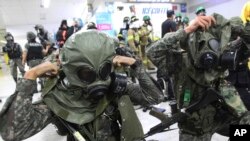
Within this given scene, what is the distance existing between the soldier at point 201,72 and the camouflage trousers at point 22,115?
866mm

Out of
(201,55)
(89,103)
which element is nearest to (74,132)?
(89,103)

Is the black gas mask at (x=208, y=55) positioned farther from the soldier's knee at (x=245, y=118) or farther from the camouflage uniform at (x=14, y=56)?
the camouflage uniform at (x=14, y=56)

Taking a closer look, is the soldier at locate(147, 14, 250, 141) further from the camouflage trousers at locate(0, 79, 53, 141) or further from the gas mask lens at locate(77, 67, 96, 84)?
the camouflage trousers at locate(0, 79, 53, 141)

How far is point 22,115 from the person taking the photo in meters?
1.27

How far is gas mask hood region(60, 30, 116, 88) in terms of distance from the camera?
1.23 metres

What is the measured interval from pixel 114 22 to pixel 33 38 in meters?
3.73

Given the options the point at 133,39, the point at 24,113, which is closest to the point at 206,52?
the point at 24,113

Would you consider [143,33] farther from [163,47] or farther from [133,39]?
[163,47]

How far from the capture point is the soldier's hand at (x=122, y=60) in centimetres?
139

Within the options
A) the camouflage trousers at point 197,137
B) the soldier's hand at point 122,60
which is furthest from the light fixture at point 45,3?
the soldier's hand at point 122,60

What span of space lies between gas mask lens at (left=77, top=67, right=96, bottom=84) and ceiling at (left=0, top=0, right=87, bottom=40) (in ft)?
43.0

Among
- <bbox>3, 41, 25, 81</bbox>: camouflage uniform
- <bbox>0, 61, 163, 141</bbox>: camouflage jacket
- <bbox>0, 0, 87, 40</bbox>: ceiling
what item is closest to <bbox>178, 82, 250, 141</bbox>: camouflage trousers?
<bbox>0, 61, 163, 141</bbox>: camouflage jacket

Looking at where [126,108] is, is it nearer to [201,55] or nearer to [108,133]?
[108,133]

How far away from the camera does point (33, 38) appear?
21.5ft
